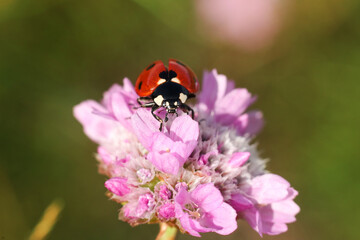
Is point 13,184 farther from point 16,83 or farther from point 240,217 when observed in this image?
point 240,217

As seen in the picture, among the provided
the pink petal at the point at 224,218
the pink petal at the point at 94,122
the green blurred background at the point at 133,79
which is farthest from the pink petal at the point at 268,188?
the green blurred background at the point at 133,79

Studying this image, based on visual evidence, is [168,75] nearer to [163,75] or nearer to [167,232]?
[163,75]

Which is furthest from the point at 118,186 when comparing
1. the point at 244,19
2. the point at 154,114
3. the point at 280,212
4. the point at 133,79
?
the point at 244,19

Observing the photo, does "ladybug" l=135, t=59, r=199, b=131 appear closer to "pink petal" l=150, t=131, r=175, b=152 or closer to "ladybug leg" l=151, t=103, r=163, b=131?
"ladybug leg" l=151, t=103, r=163, b=131

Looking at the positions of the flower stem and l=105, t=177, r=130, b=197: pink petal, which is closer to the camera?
l=105, t=177, r=130, b=197: pink petal

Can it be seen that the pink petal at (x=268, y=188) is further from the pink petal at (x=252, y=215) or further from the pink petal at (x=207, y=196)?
the pink petal at (x=207, y=196)

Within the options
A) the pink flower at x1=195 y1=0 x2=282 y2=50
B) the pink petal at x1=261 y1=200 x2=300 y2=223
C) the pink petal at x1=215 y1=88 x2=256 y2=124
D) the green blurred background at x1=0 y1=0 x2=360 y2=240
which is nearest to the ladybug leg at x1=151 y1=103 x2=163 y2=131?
the pink petal at x1=215 y1=88 x2=256 y2=124

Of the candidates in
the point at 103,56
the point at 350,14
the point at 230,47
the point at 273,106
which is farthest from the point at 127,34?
the point at 350,14
